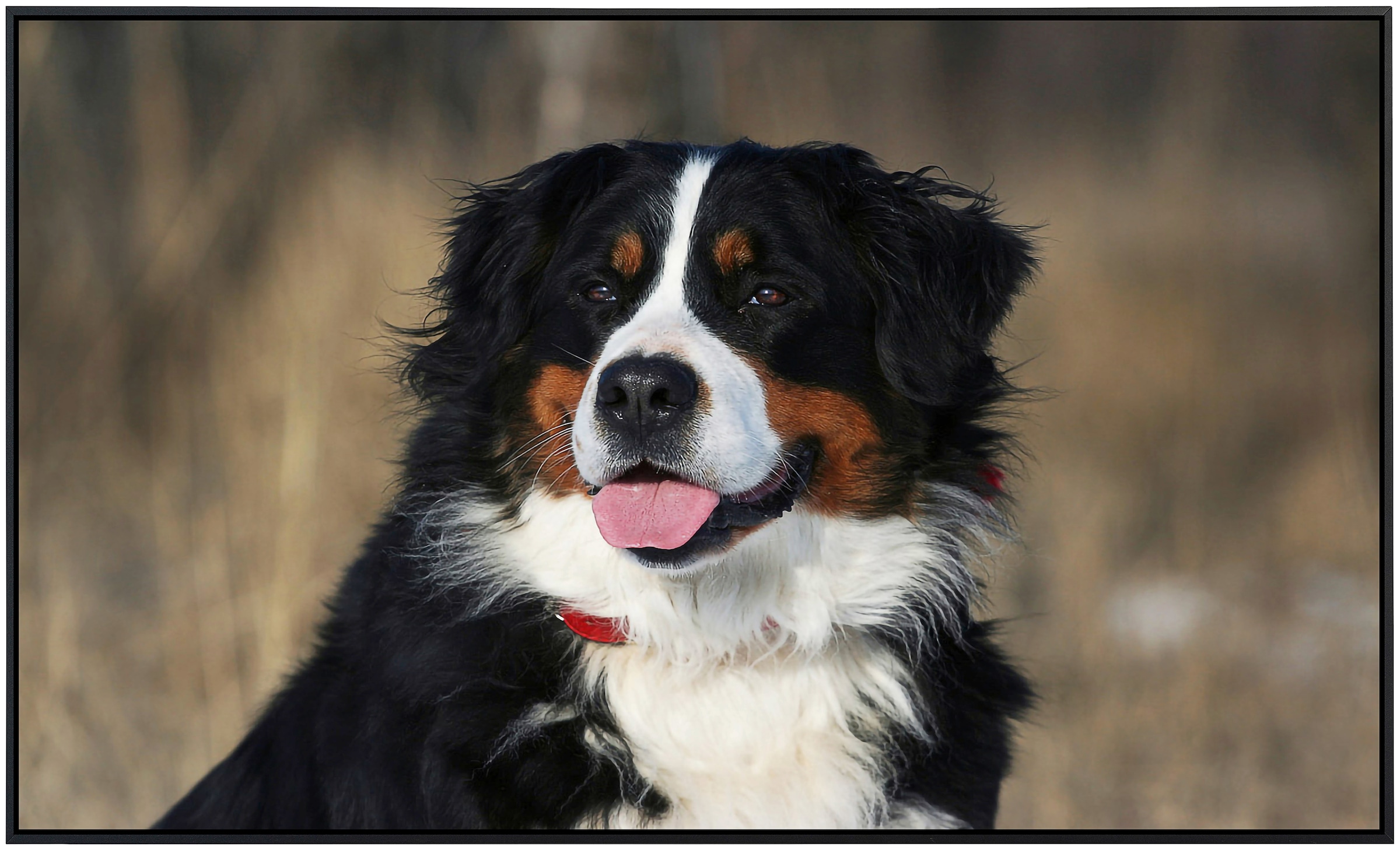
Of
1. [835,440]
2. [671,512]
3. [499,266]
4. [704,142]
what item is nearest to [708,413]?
[671,512]

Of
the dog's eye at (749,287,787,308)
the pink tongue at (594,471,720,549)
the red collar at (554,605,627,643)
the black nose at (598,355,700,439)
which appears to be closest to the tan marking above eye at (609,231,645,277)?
the dog's eye at (749,287,787,308)

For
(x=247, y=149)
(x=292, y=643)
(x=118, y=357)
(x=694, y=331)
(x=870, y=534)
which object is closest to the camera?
(x=694, y=331)

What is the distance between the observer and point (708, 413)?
8.55 feet

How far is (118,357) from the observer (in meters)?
6.97

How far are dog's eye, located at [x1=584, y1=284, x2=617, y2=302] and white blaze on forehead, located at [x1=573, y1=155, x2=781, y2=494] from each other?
0.68ft

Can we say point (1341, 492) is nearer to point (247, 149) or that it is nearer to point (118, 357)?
point (247, 149)

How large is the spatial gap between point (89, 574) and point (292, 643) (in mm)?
1673

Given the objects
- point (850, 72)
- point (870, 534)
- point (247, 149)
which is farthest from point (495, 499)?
point (850, 72)

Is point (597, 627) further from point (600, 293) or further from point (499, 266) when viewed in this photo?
point (499, 266)

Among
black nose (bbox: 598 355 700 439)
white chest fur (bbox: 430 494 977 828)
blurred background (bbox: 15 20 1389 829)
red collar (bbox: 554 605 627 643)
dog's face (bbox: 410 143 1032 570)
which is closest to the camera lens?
black nose (bbox: 598 355 700 439)

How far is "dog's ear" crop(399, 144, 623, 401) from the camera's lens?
3180mm

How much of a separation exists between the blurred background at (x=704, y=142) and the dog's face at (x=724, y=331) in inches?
84.4

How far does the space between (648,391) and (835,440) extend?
23.2 inches

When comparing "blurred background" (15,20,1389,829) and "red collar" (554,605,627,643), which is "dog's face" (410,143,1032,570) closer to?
"red collar" (554,605,627,643)
